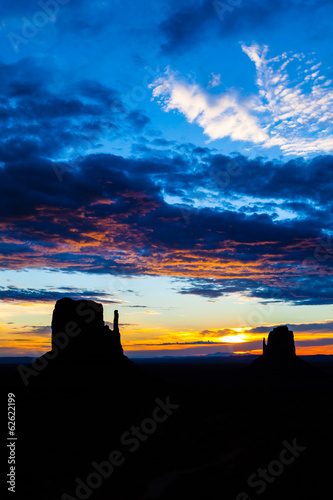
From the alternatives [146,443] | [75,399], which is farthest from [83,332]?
[146,443]

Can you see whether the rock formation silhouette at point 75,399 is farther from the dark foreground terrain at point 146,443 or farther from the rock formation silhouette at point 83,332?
the dark foreground terrain at point 146,443

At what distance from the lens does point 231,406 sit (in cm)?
9238

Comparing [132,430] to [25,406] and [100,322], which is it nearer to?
[25,406]

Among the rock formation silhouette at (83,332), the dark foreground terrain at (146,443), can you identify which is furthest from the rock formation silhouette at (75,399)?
the dark foreground terrain at (146,443)

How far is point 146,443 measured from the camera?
5650cm

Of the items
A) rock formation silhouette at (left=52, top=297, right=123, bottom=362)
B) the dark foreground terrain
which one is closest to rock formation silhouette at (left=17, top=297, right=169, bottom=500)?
rock formation silhouette at (left=52, top=297, right=123, bottom=362)

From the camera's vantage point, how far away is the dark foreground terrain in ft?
132

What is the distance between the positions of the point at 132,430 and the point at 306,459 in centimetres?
2482

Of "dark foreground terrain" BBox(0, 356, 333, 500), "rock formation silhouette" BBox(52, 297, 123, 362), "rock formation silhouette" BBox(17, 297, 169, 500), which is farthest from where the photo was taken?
"rock formation silhouette" BBox(52, 297, 123, 362)

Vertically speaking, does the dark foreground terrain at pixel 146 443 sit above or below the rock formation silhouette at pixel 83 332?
below

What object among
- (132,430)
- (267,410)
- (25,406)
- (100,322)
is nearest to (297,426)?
(267,410)

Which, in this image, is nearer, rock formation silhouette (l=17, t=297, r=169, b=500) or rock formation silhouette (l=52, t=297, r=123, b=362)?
rock formation silhouette (l=17, t=297, r=169, b=500)

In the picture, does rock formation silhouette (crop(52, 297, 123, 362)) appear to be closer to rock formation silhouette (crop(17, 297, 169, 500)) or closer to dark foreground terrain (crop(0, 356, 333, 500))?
rock formation silhouette (crop(17, 297, 169, 500))

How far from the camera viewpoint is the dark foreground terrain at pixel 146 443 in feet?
132
